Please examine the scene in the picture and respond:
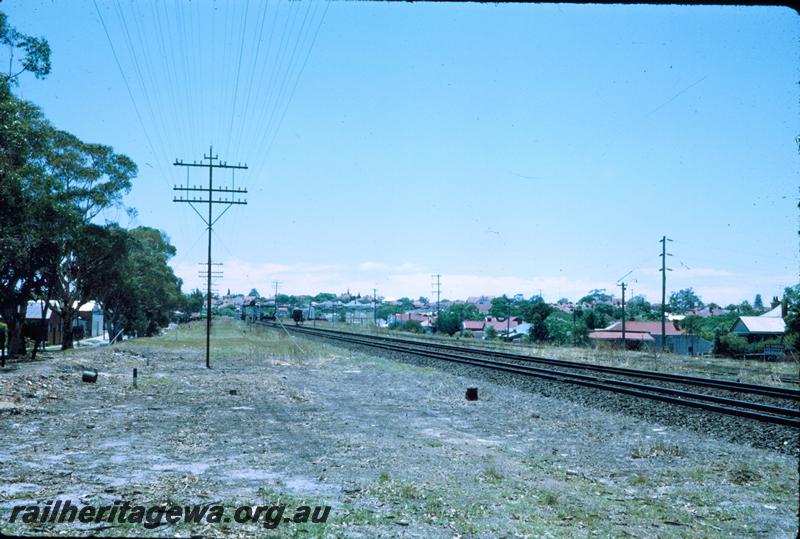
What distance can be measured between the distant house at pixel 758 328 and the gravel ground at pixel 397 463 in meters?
73.7

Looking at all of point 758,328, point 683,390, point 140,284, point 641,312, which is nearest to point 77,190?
point 140,284

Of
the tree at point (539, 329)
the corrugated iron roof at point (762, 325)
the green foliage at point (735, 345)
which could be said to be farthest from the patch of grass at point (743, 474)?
the corrugated iron roof at point (762, 325)

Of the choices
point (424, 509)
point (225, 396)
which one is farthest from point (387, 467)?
point (225, 396)

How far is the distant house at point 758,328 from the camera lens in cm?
8250

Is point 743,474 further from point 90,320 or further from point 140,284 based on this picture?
point 90,320

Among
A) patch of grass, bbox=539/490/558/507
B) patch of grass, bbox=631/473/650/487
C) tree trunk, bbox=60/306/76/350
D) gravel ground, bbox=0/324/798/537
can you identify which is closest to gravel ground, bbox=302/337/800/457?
gravel ground, bbox=0/324/798/537

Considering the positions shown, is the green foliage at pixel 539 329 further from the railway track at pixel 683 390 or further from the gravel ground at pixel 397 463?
the gravel ground at pixel 397 463

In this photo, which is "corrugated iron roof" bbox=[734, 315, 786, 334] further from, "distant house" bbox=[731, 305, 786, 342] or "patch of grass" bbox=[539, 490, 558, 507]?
"patch of grass" bbox=[539, 490, 558, 507]

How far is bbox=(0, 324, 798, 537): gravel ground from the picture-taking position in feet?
25.4

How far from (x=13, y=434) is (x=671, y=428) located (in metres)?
14.1

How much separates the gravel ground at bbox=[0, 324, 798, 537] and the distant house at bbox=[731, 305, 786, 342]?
7372 centimetres

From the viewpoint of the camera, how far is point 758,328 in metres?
83.4

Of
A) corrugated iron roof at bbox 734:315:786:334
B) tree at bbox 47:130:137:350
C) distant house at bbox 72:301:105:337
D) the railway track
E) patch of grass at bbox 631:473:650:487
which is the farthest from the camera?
corrugated iron roof at bbox 734:315:786:334

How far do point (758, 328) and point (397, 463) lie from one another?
86041 millimetres
